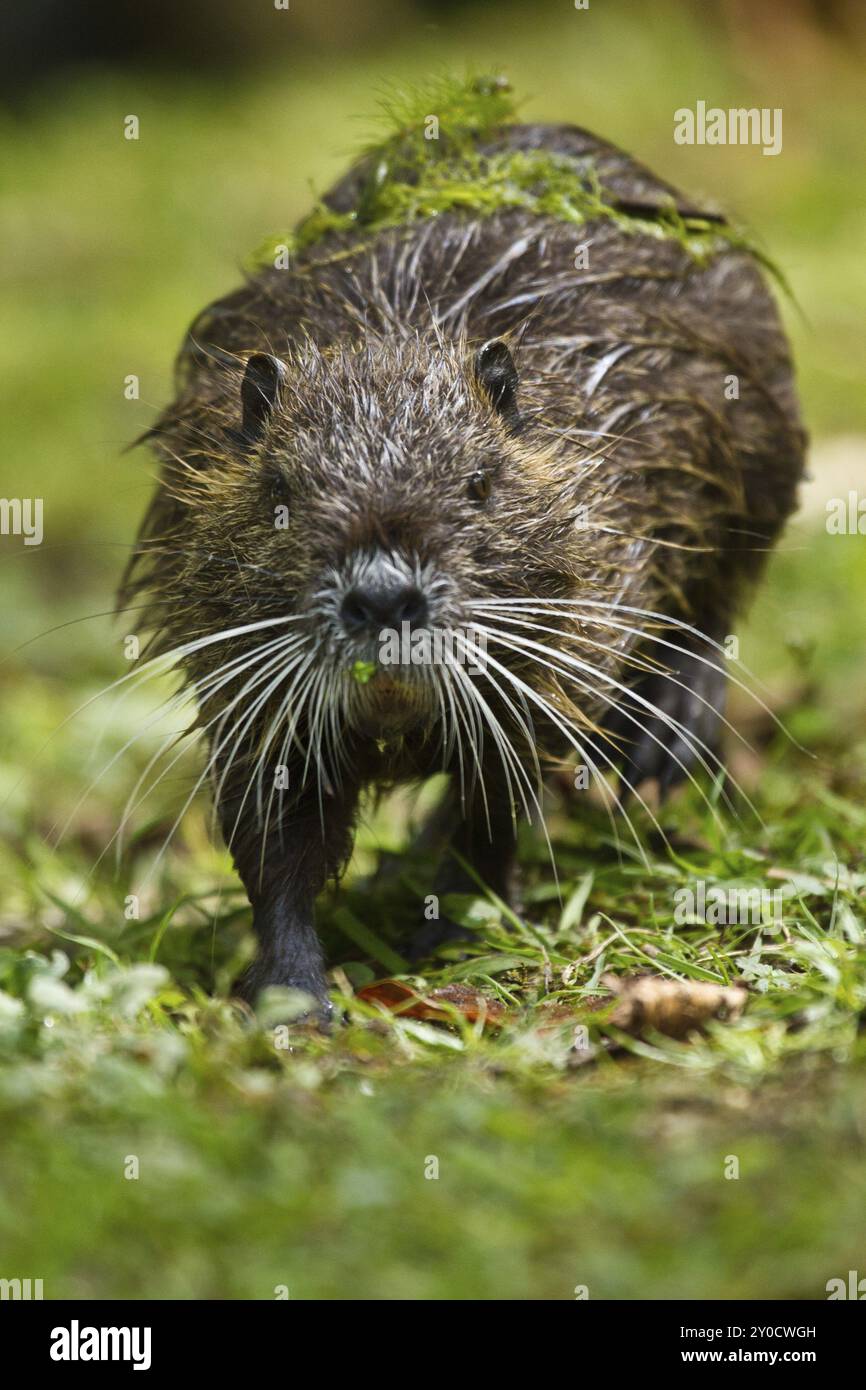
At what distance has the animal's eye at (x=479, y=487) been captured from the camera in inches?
151

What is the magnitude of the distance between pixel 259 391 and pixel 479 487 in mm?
567

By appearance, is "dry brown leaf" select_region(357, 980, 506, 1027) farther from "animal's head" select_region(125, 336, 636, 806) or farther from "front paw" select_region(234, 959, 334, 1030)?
"animal's head" select_region(125, 336, 636, 806)

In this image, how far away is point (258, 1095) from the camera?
304 centimetres

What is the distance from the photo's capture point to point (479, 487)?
3.84m

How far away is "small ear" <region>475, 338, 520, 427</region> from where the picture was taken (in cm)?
402

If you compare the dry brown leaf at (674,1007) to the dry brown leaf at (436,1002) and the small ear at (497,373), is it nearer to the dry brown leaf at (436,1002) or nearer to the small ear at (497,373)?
the dry brown leaf at (436,1002)

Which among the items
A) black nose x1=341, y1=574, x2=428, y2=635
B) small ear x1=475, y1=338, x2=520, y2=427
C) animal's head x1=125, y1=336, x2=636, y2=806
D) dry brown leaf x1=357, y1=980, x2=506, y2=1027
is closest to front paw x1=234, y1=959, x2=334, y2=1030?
dry brown leaf x1=357, y1=980, x2=506, y2=1027

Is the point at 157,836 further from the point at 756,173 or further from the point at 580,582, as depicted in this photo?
the point at 756,173

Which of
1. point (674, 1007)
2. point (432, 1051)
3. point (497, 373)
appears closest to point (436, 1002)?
point (432, 1051)

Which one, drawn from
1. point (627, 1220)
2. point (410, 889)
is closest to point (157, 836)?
point (410, 889)

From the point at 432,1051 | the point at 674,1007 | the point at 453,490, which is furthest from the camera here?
the point at 453,490

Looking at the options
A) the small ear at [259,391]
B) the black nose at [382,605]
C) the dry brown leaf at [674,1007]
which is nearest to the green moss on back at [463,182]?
the small ear at [259,391]

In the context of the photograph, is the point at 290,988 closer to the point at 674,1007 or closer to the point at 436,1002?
the point at 436,1002

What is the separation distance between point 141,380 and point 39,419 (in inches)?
30.3
